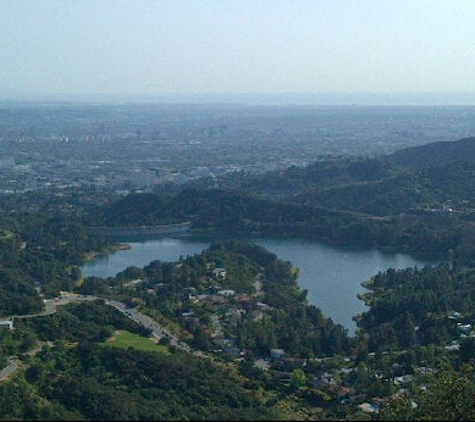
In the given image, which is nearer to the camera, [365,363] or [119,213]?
[365,363]

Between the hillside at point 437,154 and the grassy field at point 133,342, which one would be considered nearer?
the grassy field at point 133,342

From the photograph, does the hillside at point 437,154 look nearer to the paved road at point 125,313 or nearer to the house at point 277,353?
the paved road at point 125,313

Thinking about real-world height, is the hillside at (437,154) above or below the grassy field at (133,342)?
above

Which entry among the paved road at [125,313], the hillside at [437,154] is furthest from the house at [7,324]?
the hillside at [437,154]

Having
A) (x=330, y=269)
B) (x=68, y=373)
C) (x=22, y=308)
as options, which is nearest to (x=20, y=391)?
(x=68, y=373)

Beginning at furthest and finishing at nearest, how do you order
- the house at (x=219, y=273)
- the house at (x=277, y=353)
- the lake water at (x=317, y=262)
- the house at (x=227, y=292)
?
the house at (x=219, y=273)
the lake water at (x=317, y=262)
the house at (x=227, y=292)
the house at (x=277, y=353)

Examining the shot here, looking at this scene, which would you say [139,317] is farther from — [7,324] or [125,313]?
[7,324]

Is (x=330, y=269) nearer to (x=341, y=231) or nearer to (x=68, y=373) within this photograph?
(x=341, y=231)
